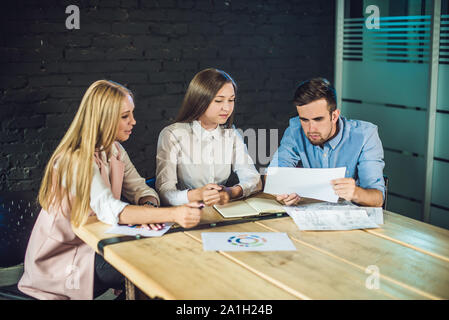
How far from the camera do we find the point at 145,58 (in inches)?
138

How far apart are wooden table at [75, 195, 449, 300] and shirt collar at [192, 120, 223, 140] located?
34.0 inches

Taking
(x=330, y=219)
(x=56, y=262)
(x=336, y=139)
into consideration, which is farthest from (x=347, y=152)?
(x=56, y=262)

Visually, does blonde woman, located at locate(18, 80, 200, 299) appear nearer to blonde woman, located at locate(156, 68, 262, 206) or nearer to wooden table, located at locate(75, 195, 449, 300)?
wooden table, located at locate(75, 195, 449, 300)

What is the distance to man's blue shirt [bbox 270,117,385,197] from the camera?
254cm

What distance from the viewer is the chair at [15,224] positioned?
83.0 inches

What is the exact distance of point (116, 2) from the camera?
3.33 meters

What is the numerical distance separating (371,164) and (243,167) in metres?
0.70

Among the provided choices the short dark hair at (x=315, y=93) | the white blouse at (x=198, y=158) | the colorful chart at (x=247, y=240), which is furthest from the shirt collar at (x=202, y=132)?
the colorful chart at (x=247, y=240)

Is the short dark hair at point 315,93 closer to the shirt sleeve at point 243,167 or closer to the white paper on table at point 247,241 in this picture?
the shirt sleeve at point 243,167

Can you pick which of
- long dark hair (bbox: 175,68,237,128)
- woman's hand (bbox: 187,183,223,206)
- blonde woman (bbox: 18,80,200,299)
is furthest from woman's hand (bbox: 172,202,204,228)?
long dark hair (bbox: 175,68,237,128)

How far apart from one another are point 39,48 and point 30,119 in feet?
1.52
